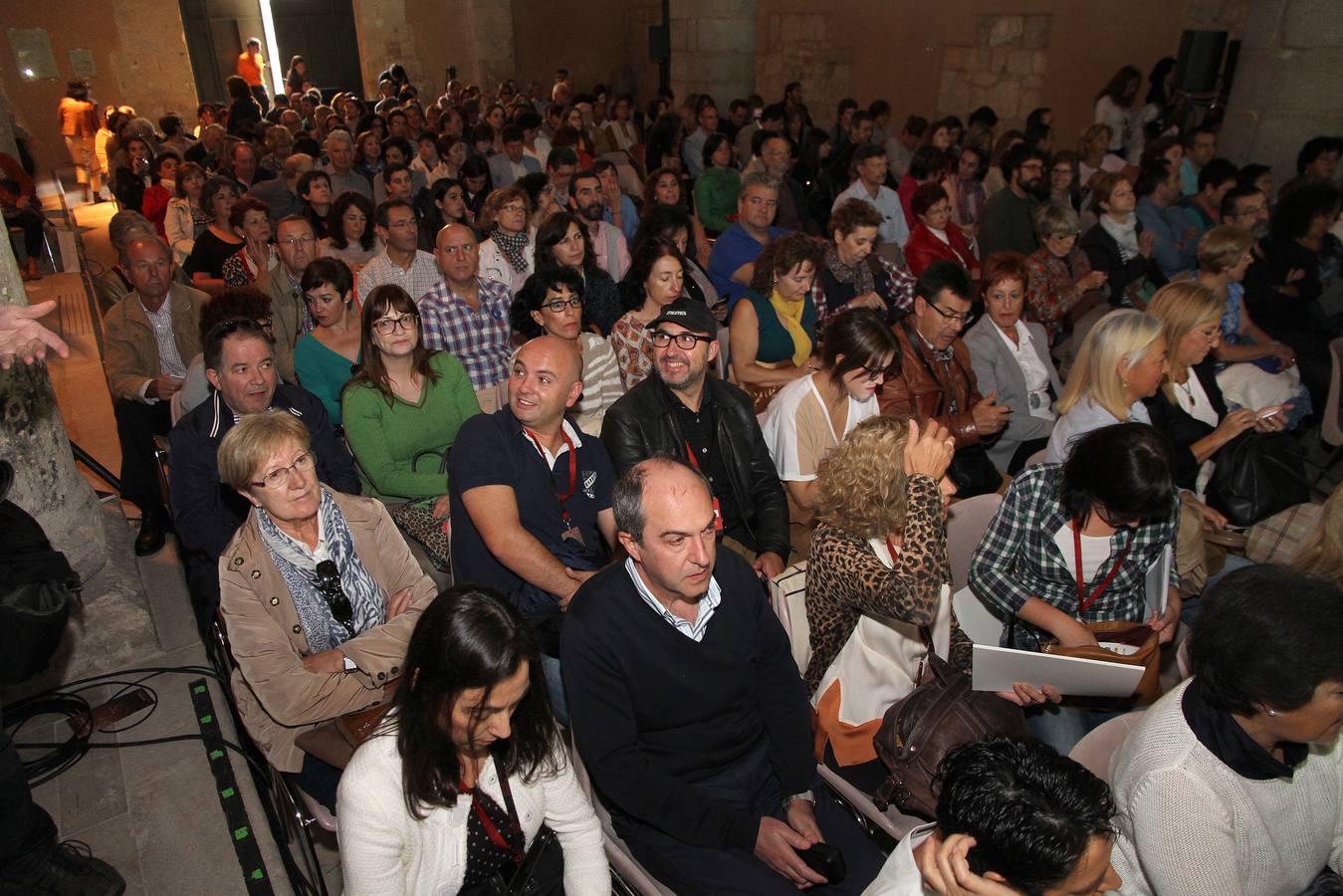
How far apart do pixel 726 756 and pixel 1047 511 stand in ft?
4.31

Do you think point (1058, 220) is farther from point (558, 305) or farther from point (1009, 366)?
point (558, 305)

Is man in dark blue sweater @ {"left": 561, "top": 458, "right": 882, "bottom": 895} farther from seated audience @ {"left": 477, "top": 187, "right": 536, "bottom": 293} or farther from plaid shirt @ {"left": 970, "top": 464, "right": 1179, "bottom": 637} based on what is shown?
seated audience @ {"left": 477, "top": 187, "right": 536, "bottom": 293}

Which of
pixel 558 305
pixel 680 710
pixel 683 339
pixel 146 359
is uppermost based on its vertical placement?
pixel 683 339

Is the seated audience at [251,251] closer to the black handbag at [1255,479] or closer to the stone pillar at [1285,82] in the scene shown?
the black handbag at [1255,479]

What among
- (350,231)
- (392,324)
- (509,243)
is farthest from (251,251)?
(392,324)

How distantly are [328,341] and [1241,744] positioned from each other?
3964mm

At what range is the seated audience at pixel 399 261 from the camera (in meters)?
5.41

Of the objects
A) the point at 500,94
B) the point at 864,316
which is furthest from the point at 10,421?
the point at 500,94

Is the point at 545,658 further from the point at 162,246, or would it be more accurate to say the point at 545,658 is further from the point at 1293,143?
the point at 1293,143

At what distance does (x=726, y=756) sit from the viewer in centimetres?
238

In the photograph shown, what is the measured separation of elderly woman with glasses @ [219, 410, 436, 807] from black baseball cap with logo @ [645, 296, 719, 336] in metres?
Answer: 1.36

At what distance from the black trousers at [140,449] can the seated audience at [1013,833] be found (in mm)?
4146

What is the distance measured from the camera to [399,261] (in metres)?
5.61

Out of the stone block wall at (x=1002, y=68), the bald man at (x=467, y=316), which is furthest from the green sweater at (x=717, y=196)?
the stone block wall at (x=1002, y=68)
